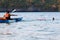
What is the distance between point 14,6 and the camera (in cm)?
12731

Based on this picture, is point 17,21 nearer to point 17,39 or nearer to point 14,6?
point 17,39

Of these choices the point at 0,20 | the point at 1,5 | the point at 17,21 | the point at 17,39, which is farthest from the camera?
the point at 1,5

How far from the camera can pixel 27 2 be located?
13012 cm

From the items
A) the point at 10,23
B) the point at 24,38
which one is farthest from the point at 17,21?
the point at 24,38

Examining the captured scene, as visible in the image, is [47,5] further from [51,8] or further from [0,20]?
[0,20]

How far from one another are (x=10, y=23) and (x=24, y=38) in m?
17.9

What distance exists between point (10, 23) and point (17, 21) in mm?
4260

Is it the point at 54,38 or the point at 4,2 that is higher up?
the point at 54,38

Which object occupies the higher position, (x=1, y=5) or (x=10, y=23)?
(x=10, y=23)

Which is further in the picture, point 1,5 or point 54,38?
point 1,5

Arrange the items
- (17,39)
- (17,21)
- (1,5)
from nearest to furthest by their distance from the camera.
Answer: (17,39)
(17,21)
(1,5)

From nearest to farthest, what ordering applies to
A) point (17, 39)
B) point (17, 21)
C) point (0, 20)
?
point (17, 39) < point (0, 20) < point (17, 21)

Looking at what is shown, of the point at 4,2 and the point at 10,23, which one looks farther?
the point at 4,2

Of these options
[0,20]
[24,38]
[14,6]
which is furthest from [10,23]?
[14,6]
